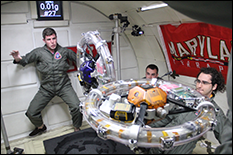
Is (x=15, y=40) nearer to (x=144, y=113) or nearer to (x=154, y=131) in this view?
(x=144, y=113)

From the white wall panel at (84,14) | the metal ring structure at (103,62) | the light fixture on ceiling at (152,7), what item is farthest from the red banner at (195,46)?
the white wall panel at (84,14)

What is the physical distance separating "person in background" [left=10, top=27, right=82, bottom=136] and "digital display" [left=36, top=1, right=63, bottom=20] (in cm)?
32

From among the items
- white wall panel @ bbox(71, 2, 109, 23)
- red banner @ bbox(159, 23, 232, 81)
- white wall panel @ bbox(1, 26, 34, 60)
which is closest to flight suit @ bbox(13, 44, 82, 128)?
white wall panel @ bbox(1, 26, 34, 60)

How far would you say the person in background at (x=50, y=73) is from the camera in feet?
10.2

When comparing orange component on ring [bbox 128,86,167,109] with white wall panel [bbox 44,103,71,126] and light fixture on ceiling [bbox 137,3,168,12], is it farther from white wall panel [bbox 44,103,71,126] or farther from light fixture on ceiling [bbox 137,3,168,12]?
white wall panel [bbox 44,103,71,126]

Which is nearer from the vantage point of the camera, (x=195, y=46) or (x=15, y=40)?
(x=195, y=46)

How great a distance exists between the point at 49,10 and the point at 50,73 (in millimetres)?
1146

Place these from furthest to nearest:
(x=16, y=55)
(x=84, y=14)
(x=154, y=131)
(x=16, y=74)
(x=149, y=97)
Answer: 1. (x=84, y=14)
2. (x=16, y=74)
3. (x=16, y=55)
4. (x=149, y=97)
5. (x=154, y=131)

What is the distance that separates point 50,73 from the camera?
3.18 m

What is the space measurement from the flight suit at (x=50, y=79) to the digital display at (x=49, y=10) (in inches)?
21.1

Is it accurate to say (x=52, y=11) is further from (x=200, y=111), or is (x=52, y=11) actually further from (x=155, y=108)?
(x=200, y=111)

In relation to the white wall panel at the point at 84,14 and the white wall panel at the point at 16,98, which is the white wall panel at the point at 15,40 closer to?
the white wall panel at the point at 16,98

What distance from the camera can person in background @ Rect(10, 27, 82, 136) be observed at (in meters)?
3.10

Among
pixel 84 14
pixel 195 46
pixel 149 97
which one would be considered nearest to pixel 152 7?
pixel 195 46
